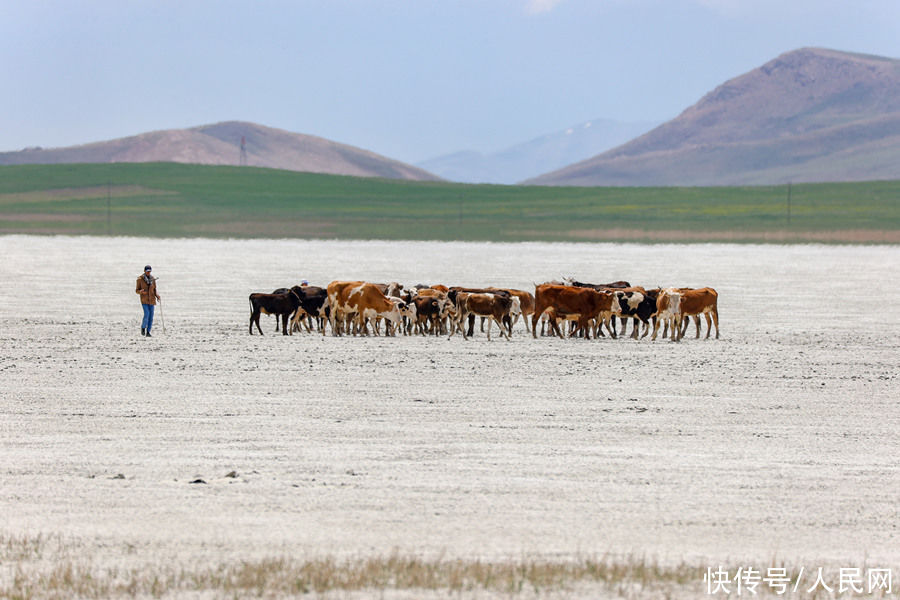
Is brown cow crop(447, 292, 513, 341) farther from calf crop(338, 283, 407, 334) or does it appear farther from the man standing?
the man standing

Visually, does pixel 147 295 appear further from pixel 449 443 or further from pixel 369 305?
pixel 449 443

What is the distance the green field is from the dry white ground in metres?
63.1

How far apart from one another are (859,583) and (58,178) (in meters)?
154

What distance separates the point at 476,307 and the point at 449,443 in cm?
1109

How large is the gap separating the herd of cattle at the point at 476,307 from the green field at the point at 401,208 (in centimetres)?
5850

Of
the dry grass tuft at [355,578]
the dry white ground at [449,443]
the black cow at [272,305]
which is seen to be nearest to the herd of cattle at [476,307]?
the black cow at [272,305]

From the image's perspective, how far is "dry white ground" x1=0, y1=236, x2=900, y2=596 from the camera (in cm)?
988

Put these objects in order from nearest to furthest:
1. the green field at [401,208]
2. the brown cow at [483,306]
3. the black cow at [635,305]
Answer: the brown cow at [483,306] → the black cow at [635,305] → the green field at [401,208]

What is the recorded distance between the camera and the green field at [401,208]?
9469cm

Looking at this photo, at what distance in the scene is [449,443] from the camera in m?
13.4

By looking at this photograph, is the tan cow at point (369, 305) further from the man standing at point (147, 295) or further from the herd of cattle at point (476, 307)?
the man standing at point (147, 295)

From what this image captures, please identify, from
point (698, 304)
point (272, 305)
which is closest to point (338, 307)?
point (272, 305)

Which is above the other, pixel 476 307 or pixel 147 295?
pixel 147 295

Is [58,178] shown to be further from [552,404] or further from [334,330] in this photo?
[552,404]
